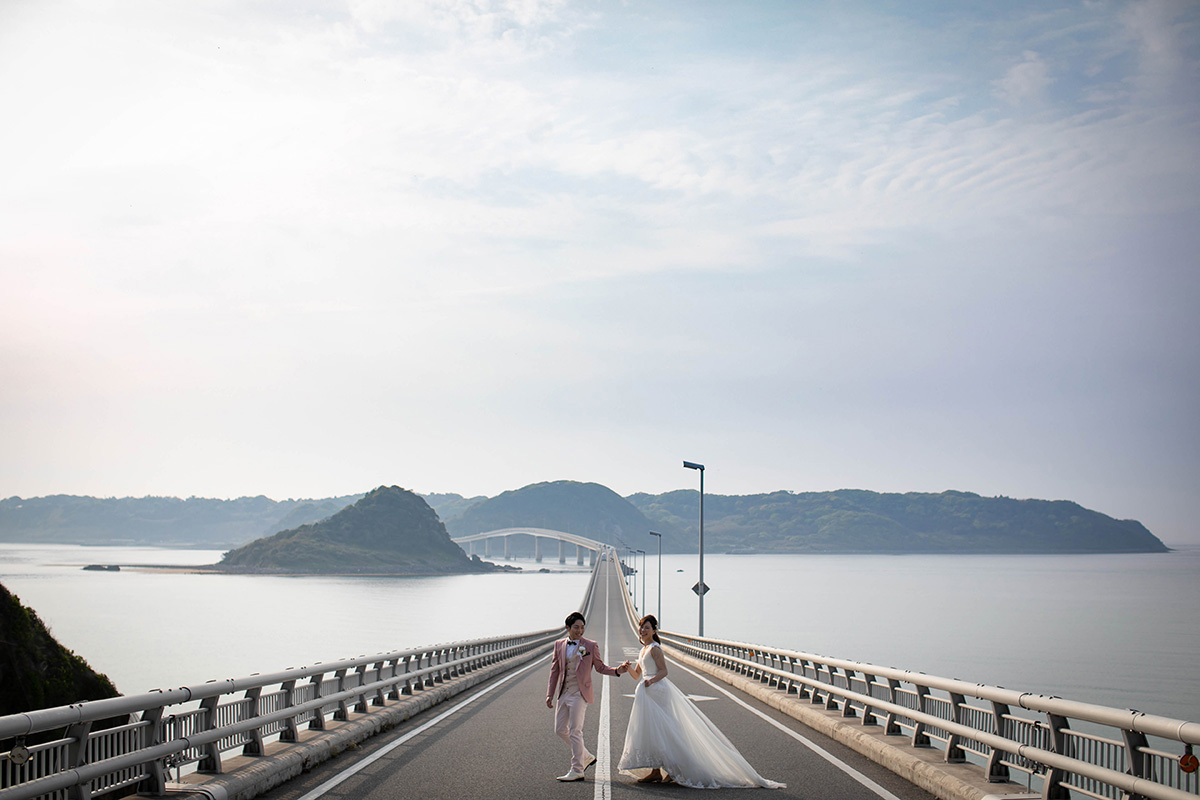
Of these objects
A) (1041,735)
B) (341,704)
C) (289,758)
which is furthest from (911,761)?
(341,704)

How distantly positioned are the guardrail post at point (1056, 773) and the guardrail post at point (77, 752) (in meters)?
6.90

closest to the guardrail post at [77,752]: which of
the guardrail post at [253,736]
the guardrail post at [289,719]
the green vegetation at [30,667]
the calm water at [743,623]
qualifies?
the guardrail post at [253,736]

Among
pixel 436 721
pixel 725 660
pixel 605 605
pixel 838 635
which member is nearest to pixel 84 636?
pixel 605 605

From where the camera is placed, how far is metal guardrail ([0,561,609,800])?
6.21 meters

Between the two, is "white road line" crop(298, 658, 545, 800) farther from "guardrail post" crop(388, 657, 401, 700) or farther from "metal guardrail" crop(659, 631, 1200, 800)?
"metal guardrail" crop(659, 631, 1200, 800)

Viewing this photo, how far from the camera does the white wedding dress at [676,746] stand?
966 cm

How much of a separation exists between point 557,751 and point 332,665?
308 cm

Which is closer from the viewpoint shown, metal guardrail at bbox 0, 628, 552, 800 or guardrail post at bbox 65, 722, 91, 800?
metal guardrail at bbox 0, 628, 552, 800

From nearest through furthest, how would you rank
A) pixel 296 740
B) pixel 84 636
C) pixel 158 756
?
1. pixel 158 756
2. pixel 296 740
3. pixel 84 636

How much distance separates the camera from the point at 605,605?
10075 cm

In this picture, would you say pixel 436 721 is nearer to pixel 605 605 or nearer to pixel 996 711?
pixel 996 711

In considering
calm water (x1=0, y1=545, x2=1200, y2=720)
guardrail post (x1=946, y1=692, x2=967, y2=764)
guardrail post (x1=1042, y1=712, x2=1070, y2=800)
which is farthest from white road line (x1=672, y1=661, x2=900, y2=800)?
calm water (x1=0, y1=545, x2=1200, y2=720)

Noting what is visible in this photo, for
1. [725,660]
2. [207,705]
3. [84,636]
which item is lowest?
[84,636]

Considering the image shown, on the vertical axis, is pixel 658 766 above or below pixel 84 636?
above
